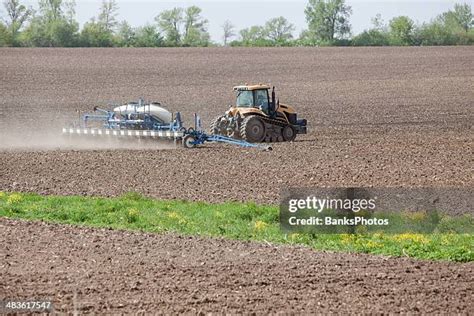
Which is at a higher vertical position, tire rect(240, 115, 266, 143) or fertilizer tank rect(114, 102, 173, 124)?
fertilizer tank rect(114, 102, 173, 124)

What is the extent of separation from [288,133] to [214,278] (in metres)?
20.2

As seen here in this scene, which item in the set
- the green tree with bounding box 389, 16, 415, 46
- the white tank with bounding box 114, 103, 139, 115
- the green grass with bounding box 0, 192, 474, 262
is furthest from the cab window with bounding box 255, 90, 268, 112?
the green tree with bounding box 389, 16, 415, 46

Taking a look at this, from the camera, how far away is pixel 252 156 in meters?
28.7

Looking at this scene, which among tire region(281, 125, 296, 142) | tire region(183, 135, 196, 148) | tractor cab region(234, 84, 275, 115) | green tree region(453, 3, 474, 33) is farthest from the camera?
green tree region(453, 3, 474, 33)

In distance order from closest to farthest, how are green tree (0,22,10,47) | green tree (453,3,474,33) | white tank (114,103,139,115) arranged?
white tank (114,103,139,115) → green tree (0,22,10,47) → green tree (453,3,474,33)

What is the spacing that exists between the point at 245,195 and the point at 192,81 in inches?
1414

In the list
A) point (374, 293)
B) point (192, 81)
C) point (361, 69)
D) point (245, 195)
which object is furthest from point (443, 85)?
point (374, 293)

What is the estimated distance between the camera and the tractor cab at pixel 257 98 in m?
33.1

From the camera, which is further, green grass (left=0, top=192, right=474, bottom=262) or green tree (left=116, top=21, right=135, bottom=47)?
green tree (left=116, top=21, right=135, bottom=47)

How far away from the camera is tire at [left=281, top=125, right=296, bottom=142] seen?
110 feet

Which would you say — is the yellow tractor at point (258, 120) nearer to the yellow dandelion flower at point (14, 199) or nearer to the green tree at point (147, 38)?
the yellow dandelion flower at point (14, 199)

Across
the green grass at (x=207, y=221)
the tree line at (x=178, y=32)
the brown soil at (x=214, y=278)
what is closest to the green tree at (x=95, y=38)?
the tree line at (x=178, y=32)

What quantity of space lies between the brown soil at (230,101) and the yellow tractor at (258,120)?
3.92 ft

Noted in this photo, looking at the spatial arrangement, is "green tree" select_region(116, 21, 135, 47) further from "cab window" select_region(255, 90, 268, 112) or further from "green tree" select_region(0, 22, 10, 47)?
"cab window" select_region(255, 90, 268, 112)
